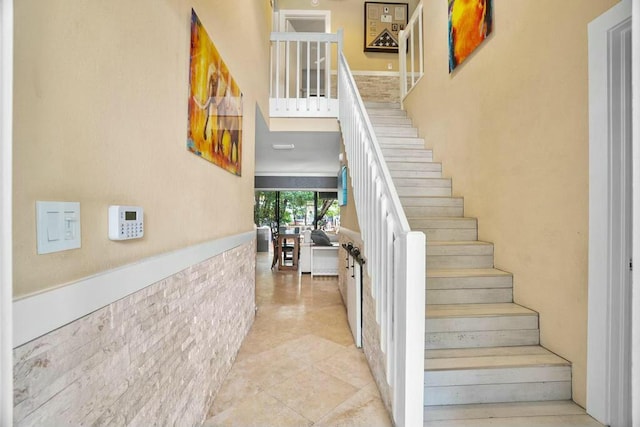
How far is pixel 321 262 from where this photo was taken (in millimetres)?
6035

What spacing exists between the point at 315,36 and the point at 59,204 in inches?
171

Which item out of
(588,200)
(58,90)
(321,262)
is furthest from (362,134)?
(321,262)

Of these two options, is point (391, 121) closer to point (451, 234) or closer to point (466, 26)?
point (466, 26)

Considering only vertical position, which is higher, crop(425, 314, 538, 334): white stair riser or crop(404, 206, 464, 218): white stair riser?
crop(404, 206, 464, 218): white stair riser

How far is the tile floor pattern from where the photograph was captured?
181 cm

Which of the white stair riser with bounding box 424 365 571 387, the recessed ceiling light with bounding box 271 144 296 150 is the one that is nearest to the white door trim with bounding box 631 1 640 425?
the white stair riser with bounding box 424 365 571 387

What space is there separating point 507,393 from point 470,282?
28.6 inches

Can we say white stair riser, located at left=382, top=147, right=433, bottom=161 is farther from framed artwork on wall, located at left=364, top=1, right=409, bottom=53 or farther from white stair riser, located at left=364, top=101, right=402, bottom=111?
framed artwork on wall, located at left=364, top=1, right=409, bottom=53

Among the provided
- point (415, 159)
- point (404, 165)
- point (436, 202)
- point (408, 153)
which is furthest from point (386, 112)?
point (436, 202)

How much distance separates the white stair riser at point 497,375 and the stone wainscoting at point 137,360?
1.34m

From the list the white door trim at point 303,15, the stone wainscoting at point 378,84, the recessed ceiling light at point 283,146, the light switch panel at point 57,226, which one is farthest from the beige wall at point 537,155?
the white door trim at point 303,15

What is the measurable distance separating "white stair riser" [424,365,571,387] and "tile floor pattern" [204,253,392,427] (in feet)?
1.57

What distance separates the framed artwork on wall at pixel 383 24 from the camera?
20.9 feet

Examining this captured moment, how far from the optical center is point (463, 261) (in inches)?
93.5
